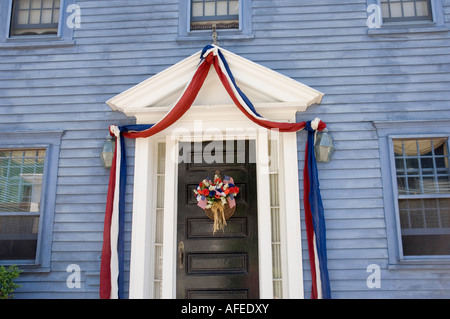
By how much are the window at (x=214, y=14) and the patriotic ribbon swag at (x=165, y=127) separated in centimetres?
74

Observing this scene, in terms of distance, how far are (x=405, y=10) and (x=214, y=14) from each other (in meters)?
2.31

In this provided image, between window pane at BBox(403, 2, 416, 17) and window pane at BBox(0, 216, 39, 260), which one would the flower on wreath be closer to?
window pane at BBox(0, 216, 39, 260)

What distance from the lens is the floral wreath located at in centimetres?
425

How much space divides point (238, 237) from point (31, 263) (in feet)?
7.52

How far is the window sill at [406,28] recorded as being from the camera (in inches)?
179

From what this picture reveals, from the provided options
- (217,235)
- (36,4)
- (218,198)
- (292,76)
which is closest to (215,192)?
(218,198)

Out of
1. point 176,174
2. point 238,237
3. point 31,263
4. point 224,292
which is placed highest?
point 176,174

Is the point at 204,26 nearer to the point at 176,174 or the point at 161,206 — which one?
the point at 176,174

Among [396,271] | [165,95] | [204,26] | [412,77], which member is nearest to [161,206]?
[165,95]

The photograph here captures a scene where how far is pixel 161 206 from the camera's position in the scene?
448 centimetres

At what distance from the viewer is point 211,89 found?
4.45 m

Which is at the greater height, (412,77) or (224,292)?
(412,77)

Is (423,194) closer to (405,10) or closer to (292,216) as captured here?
(292,216)

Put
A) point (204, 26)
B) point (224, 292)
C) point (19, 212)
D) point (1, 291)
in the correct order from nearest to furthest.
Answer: point (1, 291)
point (224, 292)
point (19, 212)
point (204, 26)
